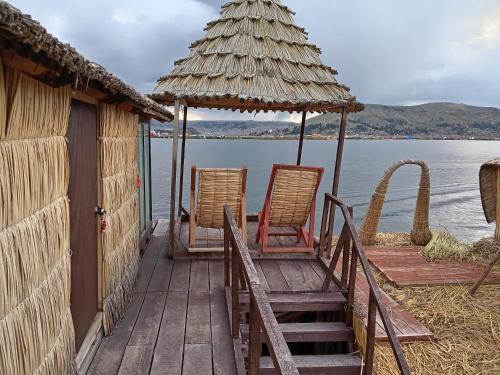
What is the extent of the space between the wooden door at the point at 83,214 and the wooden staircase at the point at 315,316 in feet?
3.67

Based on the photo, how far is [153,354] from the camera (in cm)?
316

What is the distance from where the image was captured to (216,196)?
522cm

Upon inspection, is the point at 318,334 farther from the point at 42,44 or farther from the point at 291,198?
the point at 42,44

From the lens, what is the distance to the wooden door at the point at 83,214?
271cm

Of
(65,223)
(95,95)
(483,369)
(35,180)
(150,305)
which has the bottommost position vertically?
(483,369)

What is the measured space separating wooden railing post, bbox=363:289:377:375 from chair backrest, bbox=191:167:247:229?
2.39m

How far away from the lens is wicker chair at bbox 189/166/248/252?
512 cm

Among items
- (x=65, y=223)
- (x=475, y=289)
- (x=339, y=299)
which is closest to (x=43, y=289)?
(x=65, y=223)

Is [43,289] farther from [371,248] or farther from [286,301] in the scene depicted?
[371,248]

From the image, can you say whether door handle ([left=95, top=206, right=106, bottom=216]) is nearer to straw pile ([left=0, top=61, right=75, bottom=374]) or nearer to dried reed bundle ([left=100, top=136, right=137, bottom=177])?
dried reed bundle ([left=100, top=136, right=137, bottom=177])

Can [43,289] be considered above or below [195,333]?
above

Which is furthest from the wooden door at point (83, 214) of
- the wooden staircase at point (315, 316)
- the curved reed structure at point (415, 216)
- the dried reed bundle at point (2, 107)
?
the curved reed structure at point (415, 216)

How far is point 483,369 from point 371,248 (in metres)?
3.25

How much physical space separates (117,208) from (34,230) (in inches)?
72.3
